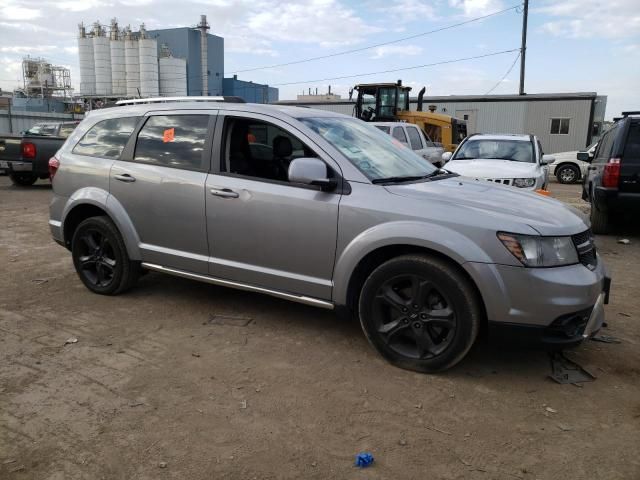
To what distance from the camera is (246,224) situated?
4012mm

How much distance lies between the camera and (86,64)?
5184 cm

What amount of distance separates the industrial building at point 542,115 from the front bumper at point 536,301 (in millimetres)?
22658

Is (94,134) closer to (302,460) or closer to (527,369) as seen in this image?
(302,460)

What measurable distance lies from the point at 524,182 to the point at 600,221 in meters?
1.36

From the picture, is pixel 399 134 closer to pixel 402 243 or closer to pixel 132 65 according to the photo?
pixel 402 243

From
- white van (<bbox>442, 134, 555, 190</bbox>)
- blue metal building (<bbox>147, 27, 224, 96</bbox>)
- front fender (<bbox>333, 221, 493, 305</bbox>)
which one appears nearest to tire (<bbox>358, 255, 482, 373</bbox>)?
front fender (<bbox>333, 221, 493, 305</bbox>)

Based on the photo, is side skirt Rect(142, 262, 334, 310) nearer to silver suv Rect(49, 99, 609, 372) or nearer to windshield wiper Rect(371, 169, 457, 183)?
silver suv Rect(49, 99, 609, 372)

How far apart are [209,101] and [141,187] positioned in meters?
0.95

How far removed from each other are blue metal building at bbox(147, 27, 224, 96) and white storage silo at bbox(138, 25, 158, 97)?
2.80 metres

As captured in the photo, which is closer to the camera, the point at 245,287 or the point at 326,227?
the point at 326,227

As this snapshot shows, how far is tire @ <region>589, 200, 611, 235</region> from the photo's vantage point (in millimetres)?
8329

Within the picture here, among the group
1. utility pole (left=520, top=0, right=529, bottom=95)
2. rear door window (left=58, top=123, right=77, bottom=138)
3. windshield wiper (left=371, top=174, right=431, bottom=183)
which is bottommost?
windshield wiper (left=371, top=174, right=431, bottom=183)

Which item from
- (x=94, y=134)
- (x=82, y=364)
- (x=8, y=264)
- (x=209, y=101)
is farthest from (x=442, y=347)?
(x=8, y=264)

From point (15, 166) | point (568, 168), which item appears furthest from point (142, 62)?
point (568, 168)
